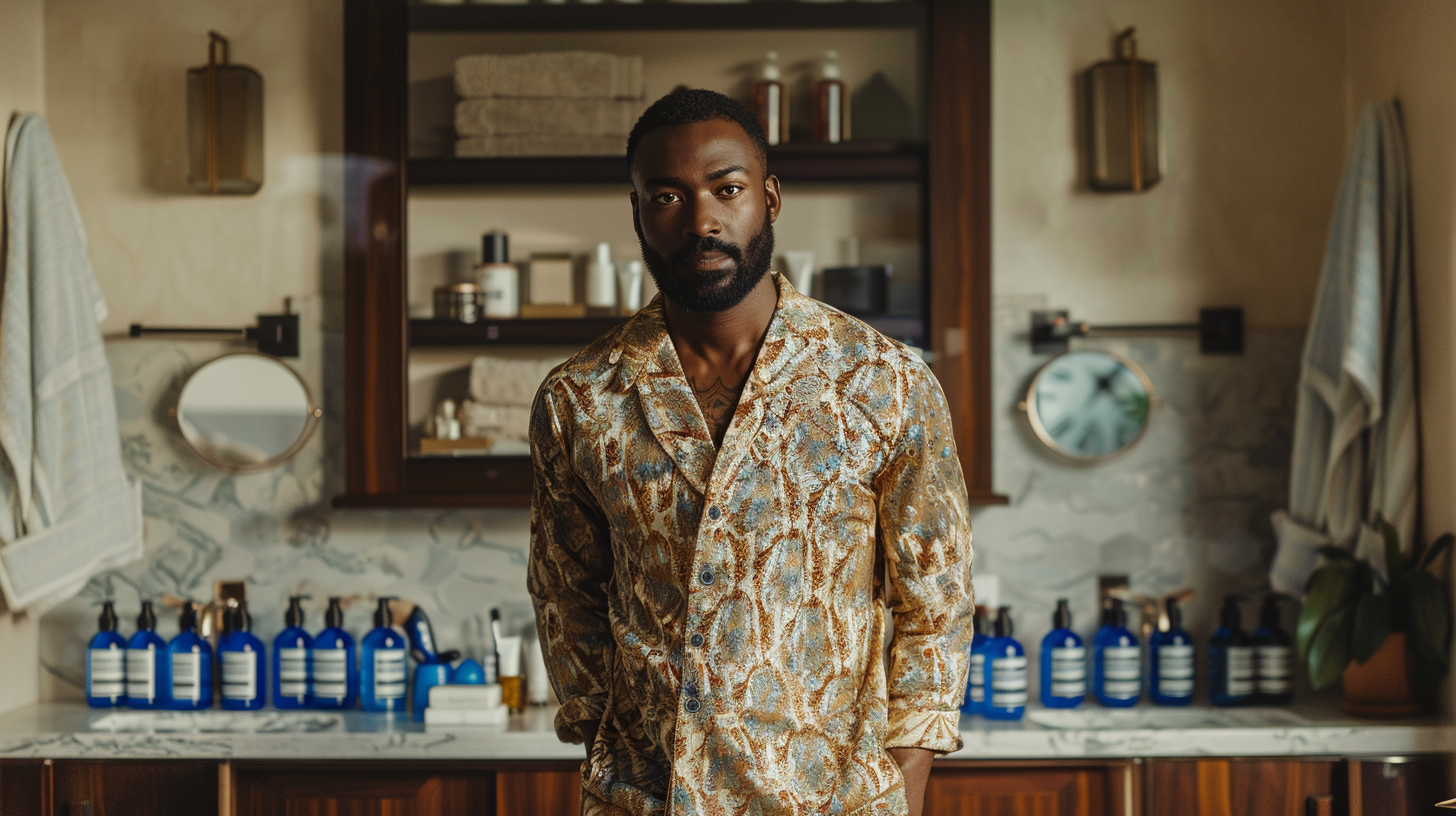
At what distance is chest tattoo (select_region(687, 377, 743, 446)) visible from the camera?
4.21 feet

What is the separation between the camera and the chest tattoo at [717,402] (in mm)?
1283

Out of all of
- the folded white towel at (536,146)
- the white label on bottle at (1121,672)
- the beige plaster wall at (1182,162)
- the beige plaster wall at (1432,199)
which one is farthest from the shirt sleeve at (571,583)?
the beige plaster wall at (1432,199)

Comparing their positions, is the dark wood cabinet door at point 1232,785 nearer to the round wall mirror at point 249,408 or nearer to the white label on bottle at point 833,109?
the white label on bottle at point 833,109

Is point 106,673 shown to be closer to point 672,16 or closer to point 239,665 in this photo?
point 239,665

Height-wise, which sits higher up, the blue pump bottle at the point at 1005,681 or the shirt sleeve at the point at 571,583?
the shirt sleeve at the point at 571,583

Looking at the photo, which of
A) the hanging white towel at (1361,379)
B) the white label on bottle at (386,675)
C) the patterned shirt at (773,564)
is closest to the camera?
the patterned shirt at (773,564)

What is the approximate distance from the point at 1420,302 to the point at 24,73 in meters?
2.93

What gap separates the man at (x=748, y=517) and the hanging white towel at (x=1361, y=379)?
4.53 feet

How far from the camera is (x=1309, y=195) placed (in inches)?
101

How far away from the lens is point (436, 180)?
250 centimetres

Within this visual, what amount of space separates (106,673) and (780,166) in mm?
1751

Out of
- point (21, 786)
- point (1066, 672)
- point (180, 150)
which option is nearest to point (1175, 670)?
point (1066, 672)

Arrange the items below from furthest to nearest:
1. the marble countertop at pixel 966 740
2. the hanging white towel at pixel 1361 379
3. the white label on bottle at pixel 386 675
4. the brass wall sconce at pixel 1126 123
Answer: the brass wall sconce at pixel 1126 123 → the white label on bottle at pixel 386 675 → the hanging white towel at pixel 1361 379 → the marble countertop at pixel 966 740

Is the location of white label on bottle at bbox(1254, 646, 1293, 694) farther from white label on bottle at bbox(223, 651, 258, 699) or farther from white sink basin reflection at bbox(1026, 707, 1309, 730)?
white label on bottle at bbox(223, 651, 258, 699)
